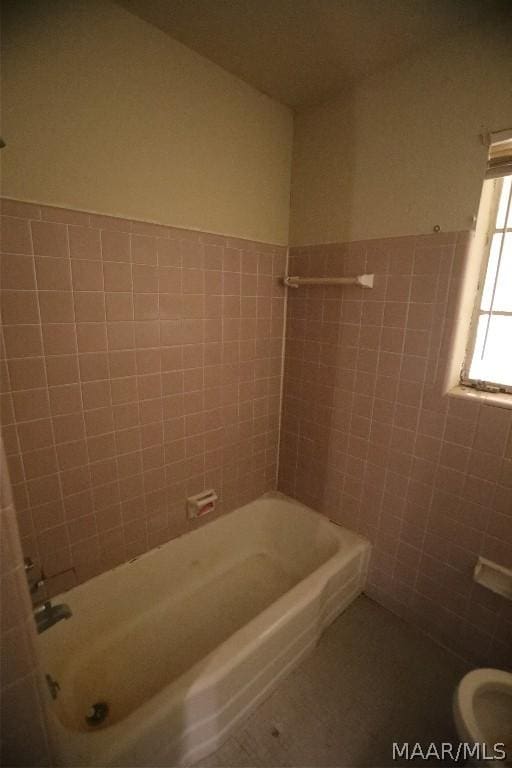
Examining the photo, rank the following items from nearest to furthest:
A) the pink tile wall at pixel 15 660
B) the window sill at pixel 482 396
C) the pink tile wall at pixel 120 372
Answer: the pink tile wall at pixel 15 660 → the pink tile wall at pixel 120 372 → the window sill at pixel 482 396

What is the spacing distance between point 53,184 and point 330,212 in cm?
114

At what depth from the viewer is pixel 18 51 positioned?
0.95 meters

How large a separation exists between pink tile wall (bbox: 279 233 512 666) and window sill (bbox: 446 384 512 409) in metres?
0.03

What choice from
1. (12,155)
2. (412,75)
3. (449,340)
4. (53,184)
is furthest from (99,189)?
(449,340)

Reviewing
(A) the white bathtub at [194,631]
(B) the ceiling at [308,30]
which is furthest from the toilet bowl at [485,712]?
(B) the ceiling at [308,30]

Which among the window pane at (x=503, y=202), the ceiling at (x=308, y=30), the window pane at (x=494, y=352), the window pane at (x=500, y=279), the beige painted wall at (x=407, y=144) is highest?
the ceiling at (x=308, y=30)

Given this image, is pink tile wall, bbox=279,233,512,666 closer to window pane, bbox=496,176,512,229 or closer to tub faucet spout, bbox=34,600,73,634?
window pane, bbox=496,176,512,229

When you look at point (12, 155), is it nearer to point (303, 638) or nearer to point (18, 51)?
point (18, 51)

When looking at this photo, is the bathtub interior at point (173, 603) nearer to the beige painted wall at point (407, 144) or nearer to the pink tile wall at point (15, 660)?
the pink tile wall at point (15, 660)

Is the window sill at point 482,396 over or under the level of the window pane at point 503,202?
under

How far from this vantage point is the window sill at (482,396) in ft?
3.95

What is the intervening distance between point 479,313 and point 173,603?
185 centimetres

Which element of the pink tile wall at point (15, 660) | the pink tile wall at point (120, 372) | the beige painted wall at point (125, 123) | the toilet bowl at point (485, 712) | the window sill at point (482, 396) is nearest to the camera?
the pink tile wall at point (15, 660)

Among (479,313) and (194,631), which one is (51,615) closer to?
(194,631)
